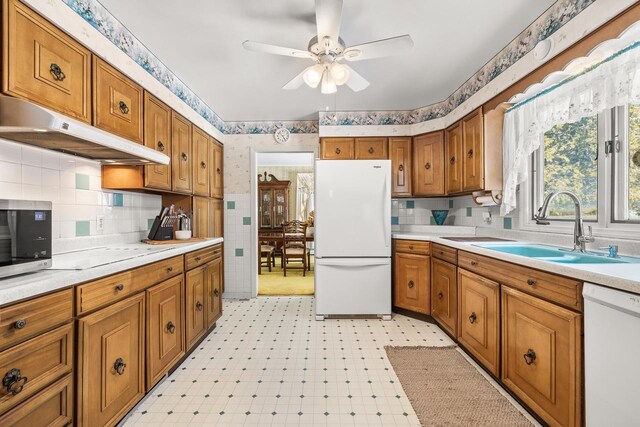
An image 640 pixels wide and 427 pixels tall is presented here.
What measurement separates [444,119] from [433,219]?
3.92ft

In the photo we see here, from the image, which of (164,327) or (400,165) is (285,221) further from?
(164,327)

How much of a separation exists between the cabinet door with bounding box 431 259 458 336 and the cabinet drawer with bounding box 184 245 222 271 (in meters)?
2.06

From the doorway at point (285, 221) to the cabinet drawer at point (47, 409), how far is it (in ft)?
10.5

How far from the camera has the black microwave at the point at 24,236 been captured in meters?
1.06

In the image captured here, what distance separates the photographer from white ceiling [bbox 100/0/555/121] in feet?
5.76

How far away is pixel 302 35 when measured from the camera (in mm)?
2045

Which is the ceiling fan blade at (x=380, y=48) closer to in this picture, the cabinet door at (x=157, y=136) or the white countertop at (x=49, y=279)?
the cabinet door at (x=157, y=136)

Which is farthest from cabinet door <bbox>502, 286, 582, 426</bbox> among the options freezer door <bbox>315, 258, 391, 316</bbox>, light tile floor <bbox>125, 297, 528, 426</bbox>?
freezer door <bbox>315, 258, 391, 316</bbox>

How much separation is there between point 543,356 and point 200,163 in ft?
10.2

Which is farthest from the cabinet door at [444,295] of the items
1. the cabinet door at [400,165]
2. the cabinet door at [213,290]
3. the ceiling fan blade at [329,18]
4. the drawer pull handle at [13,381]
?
the drawer pull handle at [13,381]

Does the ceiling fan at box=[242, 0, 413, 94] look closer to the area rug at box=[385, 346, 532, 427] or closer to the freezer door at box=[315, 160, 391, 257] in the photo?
the freezer door at box=[315, 160, 391, 257]

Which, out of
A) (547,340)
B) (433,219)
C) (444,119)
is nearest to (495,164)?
(444,119)

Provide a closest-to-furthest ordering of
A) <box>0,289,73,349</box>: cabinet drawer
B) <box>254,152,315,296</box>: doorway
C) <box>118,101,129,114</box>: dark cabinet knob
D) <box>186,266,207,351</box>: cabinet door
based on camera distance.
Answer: <box>0,289,73,349</box>: cabinet drawer, <box>118,101,129,114</box>: dark cabinet knob, <box>186,266,207,351</box>: cabinet door, <box>254,152,315,296</box>: doorway

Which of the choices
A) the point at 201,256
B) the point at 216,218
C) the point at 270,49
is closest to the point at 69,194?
the point at 201,256
